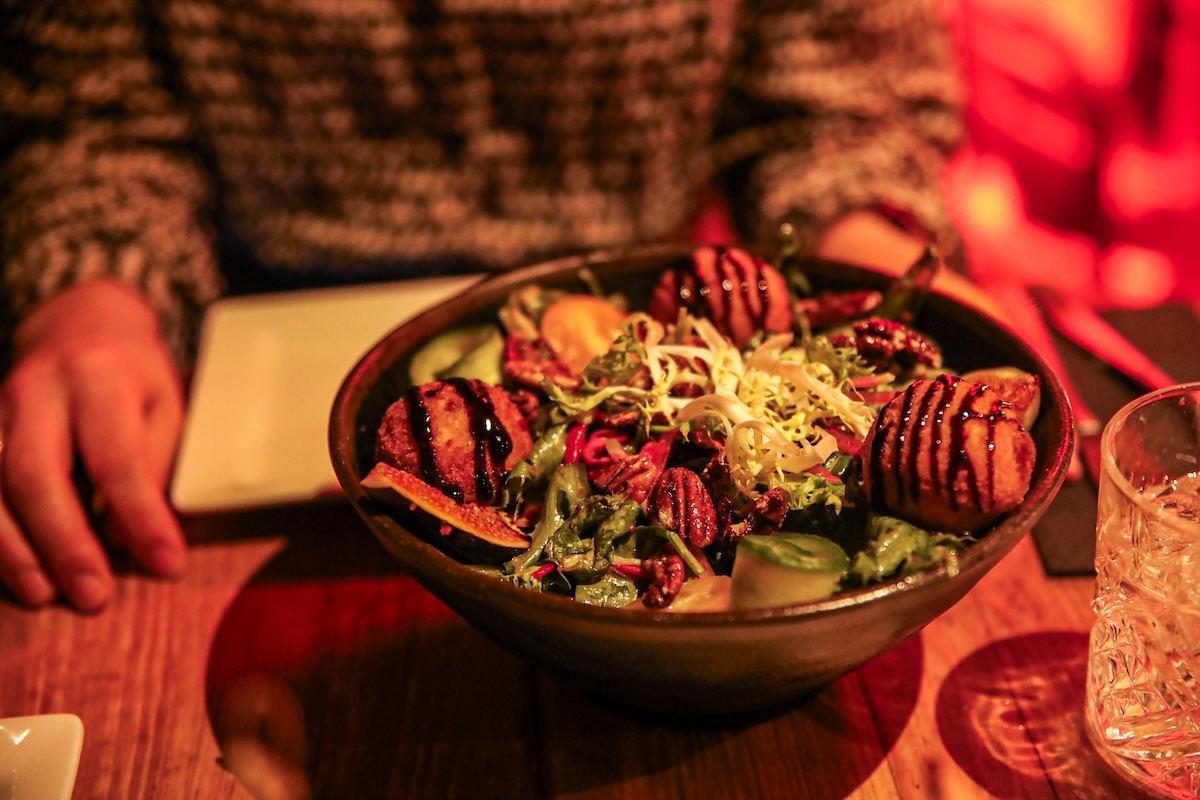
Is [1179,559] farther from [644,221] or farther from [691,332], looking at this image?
[644,221]

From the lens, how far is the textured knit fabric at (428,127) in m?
1.69

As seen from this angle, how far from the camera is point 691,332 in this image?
0.98 metres

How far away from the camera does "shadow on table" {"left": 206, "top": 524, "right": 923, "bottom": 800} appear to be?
0.81 m

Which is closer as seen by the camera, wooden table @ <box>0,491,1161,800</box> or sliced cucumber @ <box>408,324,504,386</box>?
wooden table @ <box>0,491,1161,800</box>

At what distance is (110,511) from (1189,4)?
2.47 metres

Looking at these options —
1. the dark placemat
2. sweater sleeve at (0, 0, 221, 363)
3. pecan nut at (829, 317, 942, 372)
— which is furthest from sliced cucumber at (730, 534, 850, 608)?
sweater sleeve at (0, 0, 221, 363)

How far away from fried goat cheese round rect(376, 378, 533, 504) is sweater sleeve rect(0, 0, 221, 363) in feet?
3.14

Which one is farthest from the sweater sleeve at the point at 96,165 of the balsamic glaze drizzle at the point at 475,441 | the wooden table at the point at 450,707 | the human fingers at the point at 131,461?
the balsamic glaze drizzle at the point at 475,441

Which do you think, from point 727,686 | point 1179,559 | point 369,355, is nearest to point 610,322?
point 369,355

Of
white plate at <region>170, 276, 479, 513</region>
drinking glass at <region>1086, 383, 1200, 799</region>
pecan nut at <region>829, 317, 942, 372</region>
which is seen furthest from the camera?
white plate at <region>170, 276, 479, 513</region>

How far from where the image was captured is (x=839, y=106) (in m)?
1.90

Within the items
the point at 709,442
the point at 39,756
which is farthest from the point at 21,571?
the point at 709,442

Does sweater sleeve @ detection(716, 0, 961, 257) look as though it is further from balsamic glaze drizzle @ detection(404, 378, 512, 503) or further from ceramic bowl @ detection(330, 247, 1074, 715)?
balsamic glaze drizzle @ detection(404, 378, 512, 503)

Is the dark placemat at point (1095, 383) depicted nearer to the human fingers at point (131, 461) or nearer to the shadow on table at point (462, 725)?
the shadow on table at point (462, 725)
